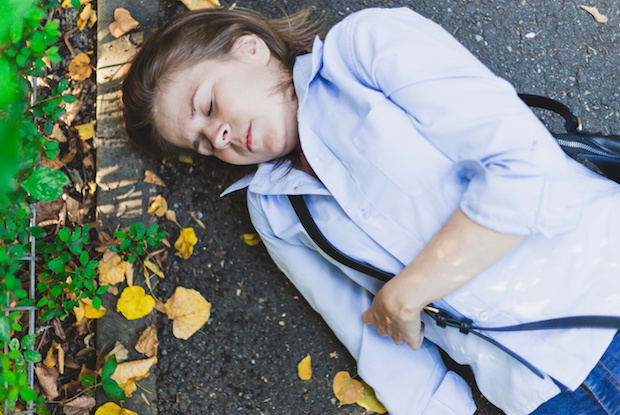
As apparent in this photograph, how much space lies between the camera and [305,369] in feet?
7.96

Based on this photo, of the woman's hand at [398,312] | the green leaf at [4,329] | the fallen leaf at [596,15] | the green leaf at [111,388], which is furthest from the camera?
the fallen leaf at [596,15]

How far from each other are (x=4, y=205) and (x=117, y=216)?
106 centimetres

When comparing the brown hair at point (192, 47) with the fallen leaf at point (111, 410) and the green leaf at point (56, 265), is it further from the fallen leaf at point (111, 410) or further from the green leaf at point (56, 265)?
the fallen leaf at point (111, 410)

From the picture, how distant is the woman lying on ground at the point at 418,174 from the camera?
1.69 m

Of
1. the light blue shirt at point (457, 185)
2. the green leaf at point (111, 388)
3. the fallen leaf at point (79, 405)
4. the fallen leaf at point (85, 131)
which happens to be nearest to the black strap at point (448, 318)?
the light blue shirt at point (457, 185)

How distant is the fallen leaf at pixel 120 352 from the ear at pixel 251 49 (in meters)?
1.33

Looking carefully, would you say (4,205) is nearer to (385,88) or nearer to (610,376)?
(385,88)

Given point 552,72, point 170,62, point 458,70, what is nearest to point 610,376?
point 458,70

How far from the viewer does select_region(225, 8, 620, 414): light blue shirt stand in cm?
166

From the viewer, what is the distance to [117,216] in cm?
247

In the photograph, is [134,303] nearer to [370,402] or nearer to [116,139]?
[116,139]

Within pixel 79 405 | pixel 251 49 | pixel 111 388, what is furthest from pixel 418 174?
pixel 79 405

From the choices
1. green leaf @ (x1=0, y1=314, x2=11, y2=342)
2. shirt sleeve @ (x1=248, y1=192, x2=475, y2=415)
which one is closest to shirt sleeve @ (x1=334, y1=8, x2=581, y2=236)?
shirt sleeve @ (x1=248, y1=192, x2=475, y2=415)

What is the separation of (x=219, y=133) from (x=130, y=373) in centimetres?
115
